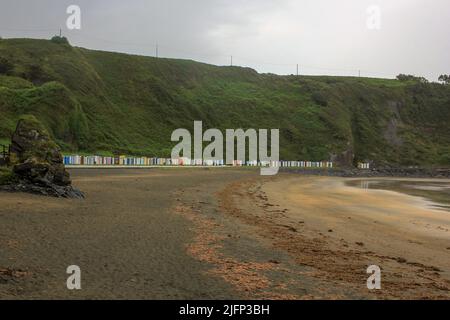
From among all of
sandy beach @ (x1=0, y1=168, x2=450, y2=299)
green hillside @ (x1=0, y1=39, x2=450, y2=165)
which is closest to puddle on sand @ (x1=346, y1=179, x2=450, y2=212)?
sandy beach @ (x1=0, y1=168, x2=450, y2=299)

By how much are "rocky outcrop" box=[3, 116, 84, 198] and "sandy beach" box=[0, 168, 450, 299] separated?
41.0 inches

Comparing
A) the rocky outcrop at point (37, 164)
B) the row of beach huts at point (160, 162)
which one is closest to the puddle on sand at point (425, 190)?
the row of beach huts at point (160, 162)

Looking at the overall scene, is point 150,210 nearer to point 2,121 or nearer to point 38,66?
point 2,121

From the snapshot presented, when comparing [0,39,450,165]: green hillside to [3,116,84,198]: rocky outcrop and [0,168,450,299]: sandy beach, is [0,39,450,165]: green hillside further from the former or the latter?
[0,168,450,299]: sandy beach

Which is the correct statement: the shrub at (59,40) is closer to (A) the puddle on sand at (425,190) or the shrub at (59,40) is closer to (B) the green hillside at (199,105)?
(B) the green hillside at (199,105)

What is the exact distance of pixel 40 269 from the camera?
7844 mm

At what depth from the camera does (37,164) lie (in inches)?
691

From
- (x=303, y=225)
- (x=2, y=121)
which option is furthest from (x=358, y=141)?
(x=303, y=225)

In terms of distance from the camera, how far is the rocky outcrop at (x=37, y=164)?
1733 cm

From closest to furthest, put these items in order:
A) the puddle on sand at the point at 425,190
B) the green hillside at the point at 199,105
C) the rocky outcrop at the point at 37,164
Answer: the rocky outcrop at the point at 37,164 < the puddle on sand at the point at 425,190 < the green hillside at the point at 199,105

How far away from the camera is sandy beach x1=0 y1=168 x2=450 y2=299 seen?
7414mm

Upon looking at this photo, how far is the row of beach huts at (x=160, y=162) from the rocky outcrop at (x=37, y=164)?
73.0 ft

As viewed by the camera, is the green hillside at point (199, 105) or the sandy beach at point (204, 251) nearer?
the sandy beach at point (204, 251)
